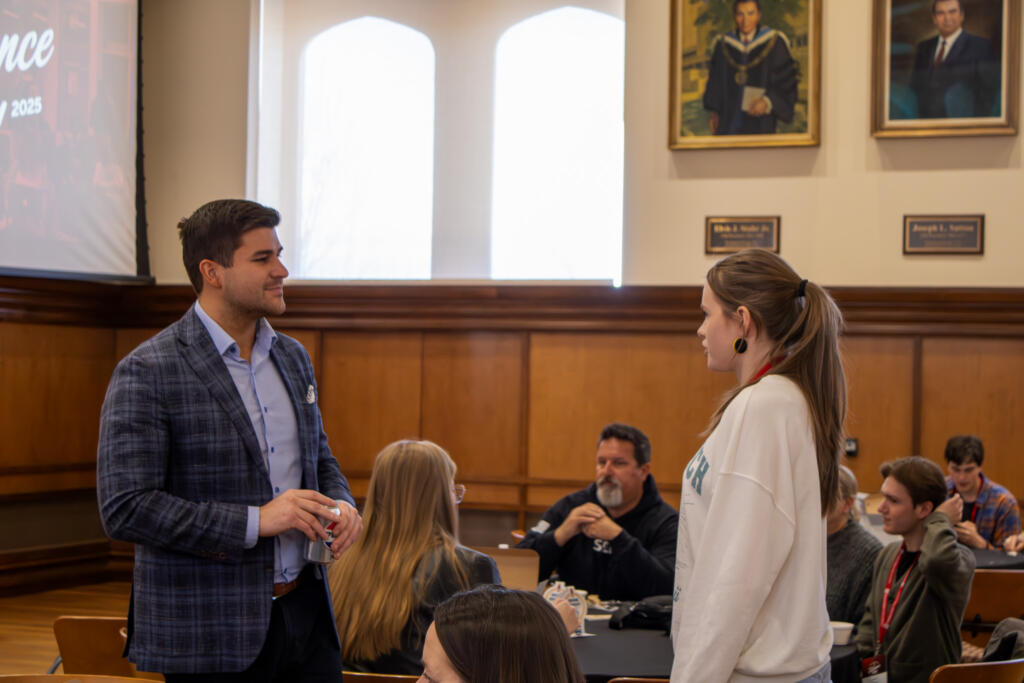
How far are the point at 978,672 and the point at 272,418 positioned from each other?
2.02 m

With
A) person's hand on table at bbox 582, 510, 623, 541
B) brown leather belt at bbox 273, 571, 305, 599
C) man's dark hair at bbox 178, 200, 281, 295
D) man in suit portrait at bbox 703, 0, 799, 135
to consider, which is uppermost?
man in suit portrait at bbox 703, 0, 799, 135

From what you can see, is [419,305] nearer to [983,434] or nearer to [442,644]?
[983,434]

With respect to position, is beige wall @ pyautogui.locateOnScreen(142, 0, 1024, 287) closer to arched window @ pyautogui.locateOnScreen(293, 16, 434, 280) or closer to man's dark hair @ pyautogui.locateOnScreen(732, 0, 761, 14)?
man's dark hair @ pyautogui.locateOnScreen(732, 0, 761, 14)

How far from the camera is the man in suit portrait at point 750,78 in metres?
7.62

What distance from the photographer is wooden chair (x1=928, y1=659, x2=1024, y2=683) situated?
2803mm

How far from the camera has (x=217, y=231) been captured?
2.51 m

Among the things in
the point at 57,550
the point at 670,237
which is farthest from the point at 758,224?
the point at 57,550

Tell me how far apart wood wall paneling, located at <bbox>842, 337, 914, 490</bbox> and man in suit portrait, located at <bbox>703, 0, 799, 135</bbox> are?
5.85 feet

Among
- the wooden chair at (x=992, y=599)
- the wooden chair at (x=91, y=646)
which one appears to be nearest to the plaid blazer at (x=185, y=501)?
the wooden chair at (x=91, y=646)

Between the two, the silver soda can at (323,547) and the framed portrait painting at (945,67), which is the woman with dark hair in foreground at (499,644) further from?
the framed portrait painting at (945,67)

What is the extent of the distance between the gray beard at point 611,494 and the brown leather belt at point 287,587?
2247mm

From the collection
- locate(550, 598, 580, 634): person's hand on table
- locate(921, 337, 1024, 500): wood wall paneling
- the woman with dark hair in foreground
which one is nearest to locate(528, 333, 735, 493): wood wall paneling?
locate(921, 337, 1024, 500): wood wall paneling

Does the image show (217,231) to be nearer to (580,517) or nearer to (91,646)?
(91,646)

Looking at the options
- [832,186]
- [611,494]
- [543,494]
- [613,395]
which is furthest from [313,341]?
[611,494]
